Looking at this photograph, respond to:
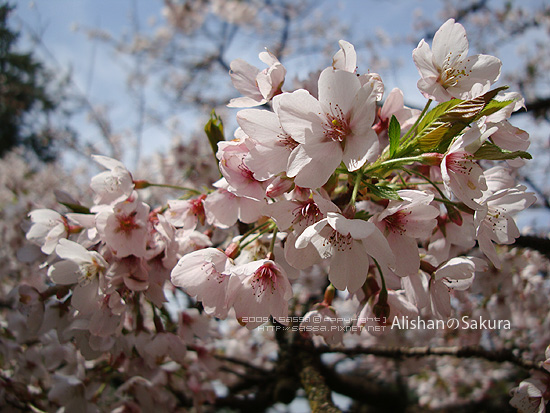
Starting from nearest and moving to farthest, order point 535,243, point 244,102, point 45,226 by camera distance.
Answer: point 244,102, point 45,226, point 535,243

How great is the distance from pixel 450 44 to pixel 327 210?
607 millimetres

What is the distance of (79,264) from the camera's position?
Answer: 1139 mm

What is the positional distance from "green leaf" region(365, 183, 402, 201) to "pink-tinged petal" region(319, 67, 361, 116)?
0.64 ft

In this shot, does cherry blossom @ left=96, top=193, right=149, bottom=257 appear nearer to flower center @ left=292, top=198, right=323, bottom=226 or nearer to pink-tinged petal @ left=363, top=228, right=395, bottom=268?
flower center @ left=292, top=198, right=323, bottom=226

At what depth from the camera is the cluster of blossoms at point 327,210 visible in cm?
80

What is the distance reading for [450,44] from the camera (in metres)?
0.96

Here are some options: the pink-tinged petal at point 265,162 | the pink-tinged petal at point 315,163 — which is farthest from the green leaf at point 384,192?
the pink-tinged petal at point 265,162

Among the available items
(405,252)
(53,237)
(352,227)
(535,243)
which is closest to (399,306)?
(405,252)

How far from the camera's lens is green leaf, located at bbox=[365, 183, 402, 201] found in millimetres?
786

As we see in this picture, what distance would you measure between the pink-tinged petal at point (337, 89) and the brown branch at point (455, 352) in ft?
4.25

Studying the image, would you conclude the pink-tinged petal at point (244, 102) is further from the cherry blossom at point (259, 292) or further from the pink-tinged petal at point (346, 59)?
the cherry blossom at point (259, 292)

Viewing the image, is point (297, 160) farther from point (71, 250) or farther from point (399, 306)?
point (71, 250)

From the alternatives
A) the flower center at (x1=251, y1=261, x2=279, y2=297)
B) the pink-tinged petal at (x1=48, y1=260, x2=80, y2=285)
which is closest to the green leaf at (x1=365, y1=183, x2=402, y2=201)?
the flower center at (x1=251, y1=261, x2=279, y2=297)

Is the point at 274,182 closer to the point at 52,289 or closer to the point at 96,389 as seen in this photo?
the point at 52,289
